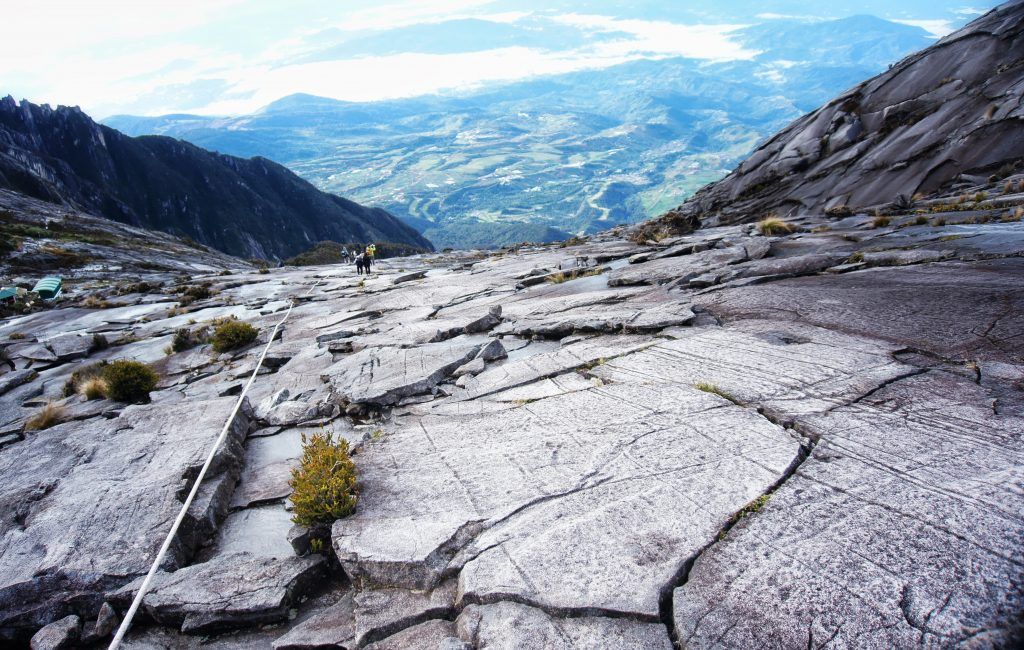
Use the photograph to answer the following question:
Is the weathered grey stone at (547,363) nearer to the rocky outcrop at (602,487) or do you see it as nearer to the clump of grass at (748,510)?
the rocky outcrop at (602,487)

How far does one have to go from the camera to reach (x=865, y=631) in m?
4.17

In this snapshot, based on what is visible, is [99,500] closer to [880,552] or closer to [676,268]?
[880,552]

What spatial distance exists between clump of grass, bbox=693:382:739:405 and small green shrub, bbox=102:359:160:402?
47.9 feet

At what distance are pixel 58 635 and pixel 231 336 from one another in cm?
1416

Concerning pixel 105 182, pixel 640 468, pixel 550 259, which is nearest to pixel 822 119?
pixel 550 259

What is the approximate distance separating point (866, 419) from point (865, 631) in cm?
391

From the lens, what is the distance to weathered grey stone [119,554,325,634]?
5699 mm

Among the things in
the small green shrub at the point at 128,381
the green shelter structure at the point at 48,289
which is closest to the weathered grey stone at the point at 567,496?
the small green shrub at the point at 128,381

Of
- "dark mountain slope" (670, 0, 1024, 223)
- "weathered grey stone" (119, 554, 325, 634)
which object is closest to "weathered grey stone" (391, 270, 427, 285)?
"weathered grey stone" (119, 554, 325, 634)

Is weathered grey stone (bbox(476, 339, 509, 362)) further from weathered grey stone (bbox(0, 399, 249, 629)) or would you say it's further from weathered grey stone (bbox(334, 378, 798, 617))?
weathered grey stone (bbox(0, 399, 249, 629))

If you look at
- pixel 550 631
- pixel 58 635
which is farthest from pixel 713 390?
pixel 58 635

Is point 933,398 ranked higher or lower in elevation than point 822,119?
lower

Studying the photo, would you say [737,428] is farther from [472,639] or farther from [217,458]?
[217,458]

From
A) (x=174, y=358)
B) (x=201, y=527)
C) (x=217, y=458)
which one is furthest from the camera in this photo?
(x=174, y=358)
